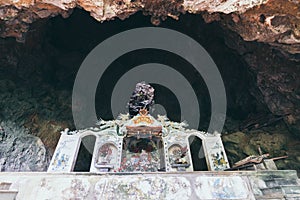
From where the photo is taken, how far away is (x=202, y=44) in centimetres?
1273

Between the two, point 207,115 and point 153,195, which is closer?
point 153,195

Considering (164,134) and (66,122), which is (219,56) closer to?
(164,134)

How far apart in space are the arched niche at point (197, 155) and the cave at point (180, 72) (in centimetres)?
18

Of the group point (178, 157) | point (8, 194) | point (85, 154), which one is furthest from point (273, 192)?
point (85, 154)

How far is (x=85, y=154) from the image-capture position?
11.1 m

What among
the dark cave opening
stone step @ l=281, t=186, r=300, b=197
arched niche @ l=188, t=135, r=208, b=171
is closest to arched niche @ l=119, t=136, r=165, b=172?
arched niche @ l=188, t=135, r=208, b=171

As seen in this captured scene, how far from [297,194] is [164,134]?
453 cm

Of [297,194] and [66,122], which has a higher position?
[66,122]

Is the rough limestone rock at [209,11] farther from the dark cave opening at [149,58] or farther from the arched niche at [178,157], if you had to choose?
the arched niche at [178,157]

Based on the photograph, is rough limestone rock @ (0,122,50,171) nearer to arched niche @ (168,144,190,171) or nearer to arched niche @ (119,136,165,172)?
arched niche @ (119,136,165,172)

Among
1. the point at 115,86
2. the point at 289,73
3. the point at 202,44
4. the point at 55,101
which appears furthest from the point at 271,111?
the point at 55,101

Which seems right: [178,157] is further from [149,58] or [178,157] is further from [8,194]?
[149,58]

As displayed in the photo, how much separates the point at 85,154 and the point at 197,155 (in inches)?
219

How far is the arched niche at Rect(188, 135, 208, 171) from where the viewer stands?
423 inches
